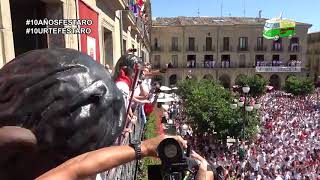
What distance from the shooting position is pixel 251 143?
60.6ft

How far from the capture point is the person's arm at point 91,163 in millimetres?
898

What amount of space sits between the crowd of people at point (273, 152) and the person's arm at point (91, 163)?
9.51 m

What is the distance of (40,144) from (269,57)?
2096 inches

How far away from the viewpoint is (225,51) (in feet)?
170

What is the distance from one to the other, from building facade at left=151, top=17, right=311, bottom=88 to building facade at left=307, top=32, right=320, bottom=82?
20.3 feet

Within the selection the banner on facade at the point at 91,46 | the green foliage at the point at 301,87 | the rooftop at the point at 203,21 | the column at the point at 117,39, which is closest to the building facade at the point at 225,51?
the rooftop at the point at 203,21

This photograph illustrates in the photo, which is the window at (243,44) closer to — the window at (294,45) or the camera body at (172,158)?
the window at (294,45)

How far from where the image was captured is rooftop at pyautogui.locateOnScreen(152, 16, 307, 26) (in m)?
52.1

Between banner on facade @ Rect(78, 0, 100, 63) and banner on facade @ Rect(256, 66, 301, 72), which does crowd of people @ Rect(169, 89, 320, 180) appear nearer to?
banner on facade @ Rect(78, 0, 100, 63)

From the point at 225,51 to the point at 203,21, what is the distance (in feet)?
18.9

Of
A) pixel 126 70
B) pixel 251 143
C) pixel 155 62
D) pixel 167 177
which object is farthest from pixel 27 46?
pixel 155 62

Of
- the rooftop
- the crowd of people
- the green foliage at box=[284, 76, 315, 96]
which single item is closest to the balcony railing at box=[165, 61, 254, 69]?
the rooftop
